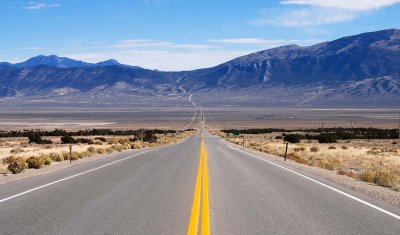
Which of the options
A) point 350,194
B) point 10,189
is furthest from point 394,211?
point 10,189

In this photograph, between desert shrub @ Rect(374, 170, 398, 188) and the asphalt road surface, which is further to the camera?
desert shrub @ Rect(374, 170, 398, 188)

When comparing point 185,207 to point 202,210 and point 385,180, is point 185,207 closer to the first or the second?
point 202,210

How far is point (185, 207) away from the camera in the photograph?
1178cm

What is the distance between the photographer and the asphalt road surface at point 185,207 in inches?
371

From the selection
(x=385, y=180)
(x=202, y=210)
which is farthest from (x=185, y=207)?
(x=385, y=180)

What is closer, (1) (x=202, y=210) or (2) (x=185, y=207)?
(1) (x=202, y=210)

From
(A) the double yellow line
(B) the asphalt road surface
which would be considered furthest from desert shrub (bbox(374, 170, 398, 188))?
(A) the double yellow line

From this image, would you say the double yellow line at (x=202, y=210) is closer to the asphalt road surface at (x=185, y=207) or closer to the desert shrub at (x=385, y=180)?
the asphalt road surface at (x=185, y=207)

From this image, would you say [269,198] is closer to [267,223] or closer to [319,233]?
[267,223]

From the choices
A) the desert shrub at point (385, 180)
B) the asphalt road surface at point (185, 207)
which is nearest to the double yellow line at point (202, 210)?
the asphalt road surface at point (185, 207)

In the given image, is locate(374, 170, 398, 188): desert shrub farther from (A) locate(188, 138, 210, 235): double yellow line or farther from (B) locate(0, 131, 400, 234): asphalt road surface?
(A) locate(188, 138, 210, 235): double yellow line

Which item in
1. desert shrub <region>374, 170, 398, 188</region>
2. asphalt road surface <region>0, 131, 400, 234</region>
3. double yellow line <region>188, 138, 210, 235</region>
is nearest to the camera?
double yellow line <region>188, 138, 210, 235</region>

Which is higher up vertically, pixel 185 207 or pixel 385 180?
pixel 185 207

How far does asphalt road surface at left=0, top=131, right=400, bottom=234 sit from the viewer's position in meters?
9.41
